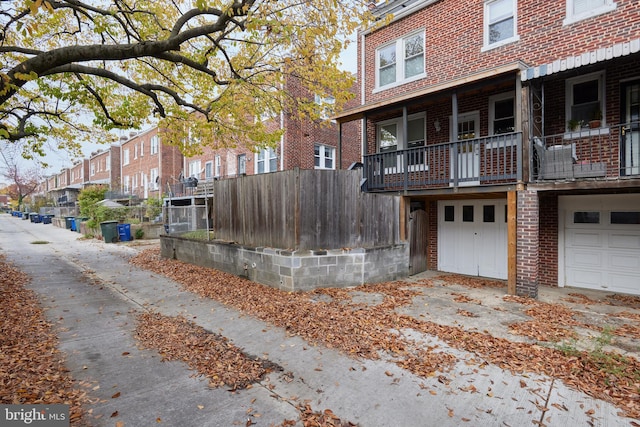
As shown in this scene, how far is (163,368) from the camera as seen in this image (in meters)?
3.96

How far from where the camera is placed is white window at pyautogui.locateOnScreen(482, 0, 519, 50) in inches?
349

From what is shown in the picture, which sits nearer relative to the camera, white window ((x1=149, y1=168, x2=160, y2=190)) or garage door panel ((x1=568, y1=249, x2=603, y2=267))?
garage door panel ((x1=568, y1=249, x2=603, y2=267))

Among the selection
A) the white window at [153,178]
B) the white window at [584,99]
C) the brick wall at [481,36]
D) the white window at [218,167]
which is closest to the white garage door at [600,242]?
the white window at [584,99]

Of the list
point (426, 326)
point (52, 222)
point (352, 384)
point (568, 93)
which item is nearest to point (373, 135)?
point (568, 93)

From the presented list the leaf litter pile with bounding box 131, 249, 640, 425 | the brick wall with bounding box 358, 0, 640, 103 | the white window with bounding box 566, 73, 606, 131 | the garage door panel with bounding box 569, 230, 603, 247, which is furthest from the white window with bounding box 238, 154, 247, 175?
the garage door panel with bounding box 569, 230, 603, 247

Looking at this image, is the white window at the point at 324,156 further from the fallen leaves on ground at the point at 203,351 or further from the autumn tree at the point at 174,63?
the fallen leaves on ground at the point at 203,351

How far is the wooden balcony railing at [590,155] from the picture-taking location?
6.88 m

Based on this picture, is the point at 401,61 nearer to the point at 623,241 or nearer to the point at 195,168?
the point at 623,241

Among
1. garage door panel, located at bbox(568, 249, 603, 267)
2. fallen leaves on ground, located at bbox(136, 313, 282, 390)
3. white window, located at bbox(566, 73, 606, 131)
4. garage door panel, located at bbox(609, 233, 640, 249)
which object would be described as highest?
white window, located at bbox(566, 73, 606, 131)

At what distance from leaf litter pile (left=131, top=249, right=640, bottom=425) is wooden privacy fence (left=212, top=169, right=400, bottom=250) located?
120 centimetres

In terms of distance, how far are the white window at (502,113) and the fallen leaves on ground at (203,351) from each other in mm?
8773

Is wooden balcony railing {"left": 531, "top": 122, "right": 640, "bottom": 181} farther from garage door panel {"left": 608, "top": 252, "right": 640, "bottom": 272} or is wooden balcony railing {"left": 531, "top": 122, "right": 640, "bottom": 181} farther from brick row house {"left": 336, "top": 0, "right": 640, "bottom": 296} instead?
garage door panel {"left": 608, "top": 252, "right": 640, "bottom": 272}

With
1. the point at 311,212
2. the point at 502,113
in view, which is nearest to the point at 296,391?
the point at 311,212

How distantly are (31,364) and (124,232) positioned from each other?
1571 centimetres
